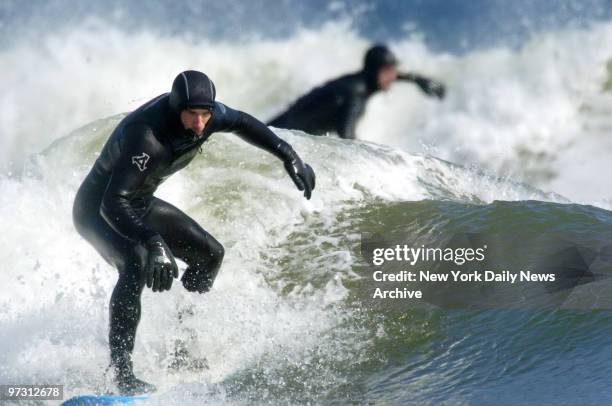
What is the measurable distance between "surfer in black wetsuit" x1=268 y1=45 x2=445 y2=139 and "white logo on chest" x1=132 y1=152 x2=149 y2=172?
4831mm

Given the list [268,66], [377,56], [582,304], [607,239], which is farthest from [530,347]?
[268,66]

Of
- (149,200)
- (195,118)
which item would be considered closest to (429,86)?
(149,200)

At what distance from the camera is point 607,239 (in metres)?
7.97

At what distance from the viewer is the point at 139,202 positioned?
5.21 m

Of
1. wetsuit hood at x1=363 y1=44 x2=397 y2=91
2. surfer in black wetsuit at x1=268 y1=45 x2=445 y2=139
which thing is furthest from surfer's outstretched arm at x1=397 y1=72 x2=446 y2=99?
wetsuit hood at x1=363 y1=44 x2=397 y2=91

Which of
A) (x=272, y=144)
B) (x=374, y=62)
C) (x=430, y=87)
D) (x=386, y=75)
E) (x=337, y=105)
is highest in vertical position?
(x=374, y=62)

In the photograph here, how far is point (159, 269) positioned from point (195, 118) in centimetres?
86

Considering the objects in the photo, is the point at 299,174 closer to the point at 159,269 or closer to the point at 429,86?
the point at 159,269

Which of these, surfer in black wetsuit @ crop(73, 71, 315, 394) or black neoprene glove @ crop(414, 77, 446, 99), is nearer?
surfer in black wetsuit @ crop(73, 71, 315, 394)

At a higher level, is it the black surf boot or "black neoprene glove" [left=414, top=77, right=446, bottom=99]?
"black neoprene glove" [left=414, top=77, right=446, bottom=99]

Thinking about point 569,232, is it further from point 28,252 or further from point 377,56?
point 28,252

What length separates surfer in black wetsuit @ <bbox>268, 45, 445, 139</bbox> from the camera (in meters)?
9.30

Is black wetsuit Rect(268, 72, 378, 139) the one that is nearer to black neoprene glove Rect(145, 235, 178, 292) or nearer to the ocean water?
the ocean water

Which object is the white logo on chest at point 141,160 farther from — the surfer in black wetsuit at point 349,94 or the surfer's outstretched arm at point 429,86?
the surfer in black wetsuit at point 349,94
